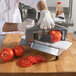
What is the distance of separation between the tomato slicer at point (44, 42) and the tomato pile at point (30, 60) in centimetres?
7

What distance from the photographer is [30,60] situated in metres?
1.06

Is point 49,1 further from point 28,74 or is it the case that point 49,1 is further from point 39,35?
point 28,74

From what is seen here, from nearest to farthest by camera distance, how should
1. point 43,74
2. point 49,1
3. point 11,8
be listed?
1. point 43,74
2. point 11,8
3. point 49,1

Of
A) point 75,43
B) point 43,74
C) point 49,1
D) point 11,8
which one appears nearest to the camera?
point 43,74

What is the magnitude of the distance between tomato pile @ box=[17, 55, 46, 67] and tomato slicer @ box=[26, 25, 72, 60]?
0.07 metres

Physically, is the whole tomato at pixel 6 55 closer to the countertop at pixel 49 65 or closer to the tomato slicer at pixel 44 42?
the countertop at pixel 49 65

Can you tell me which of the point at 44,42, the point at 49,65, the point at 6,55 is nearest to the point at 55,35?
the point at 44,42

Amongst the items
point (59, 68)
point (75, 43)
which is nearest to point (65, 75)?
point (59, 68)

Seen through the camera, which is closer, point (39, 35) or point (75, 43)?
point (39, 35)

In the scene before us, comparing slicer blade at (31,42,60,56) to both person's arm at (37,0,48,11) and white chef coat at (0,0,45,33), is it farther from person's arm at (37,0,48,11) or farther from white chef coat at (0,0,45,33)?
white chef coat at (0,0,45,33)

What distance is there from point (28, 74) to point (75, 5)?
7.59 feet

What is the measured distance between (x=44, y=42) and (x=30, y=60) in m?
0.19

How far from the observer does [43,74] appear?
38.4 inches

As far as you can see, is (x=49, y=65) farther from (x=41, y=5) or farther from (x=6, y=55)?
(x=41, y=5)
